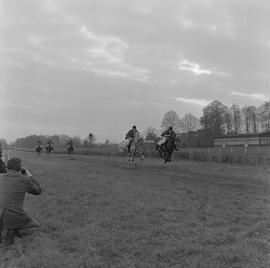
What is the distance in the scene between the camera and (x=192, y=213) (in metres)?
8.90

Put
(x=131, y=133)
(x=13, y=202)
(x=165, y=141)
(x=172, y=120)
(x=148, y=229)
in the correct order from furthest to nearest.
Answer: (x=172, y=120), (x=131, y=133), (x=165, y=141), (x=148, y=229), (x=13, y=202)

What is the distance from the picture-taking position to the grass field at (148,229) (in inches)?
228

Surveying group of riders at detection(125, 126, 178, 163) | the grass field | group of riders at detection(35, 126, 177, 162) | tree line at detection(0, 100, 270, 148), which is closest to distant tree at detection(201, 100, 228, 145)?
tree line at detection(0, 100, 270, 148)

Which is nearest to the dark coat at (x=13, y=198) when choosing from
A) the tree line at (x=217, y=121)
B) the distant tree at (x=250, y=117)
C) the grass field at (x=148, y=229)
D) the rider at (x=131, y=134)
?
the grass field at (x=148, y=229)

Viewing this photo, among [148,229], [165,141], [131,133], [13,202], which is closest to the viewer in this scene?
[13,202]

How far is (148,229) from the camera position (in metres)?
7.46

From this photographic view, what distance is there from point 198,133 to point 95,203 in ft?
282

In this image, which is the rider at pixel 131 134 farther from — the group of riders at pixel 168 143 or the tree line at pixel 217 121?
the tree line at pixel 217 121

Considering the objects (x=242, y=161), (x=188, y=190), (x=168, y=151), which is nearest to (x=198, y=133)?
(x=242, y=161)

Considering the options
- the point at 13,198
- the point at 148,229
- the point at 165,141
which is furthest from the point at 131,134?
the point at 13,198

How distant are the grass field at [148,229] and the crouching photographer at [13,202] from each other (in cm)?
27

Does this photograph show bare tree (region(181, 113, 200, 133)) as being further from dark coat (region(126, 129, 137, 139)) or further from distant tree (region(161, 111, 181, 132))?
dark coat (region(126, 129, 137, 139))

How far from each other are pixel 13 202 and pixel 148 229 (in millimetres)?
2644

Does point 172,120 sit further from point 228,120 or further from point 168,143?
point 168,143
